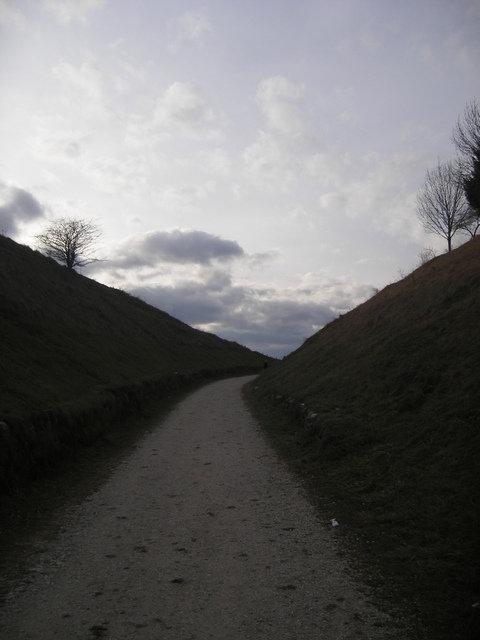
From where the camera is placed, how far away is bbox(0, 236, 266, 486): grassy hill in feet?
31.2

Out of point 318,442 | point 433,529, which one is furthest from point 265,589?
point 318,442

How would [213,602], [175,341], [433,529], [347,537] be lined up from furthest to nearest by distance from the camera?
[175,341]
[347,537]
[433,529]
[213,602]

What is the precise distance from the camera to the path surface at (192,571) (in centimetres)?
390

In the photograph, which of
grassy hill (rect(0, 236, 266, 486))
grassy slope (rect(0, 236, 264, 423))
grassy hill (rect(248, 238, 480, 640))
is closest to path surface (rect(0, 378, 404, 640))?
grassy hill (rect(248, 238, 480, 640))

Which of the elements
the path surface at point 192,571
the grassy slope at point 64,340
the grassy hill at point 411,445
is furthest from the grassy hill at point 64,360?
the grassy hill at point 411,445

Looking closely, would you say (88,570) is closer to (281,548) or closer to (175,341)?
(281,548)

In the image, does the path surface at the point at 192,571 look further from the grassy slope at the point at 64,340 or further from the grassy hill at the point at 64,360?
the grassy slope at the point at 64,340

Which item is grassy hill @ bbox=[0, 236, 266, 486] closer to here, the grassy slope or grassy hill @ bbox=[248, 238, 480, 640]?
the grassy slope

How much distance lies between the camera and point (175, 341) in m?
55.3

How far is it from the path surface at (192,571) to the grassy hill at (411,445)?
62 cm

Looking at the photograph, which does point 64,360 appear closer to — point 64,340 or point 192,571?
point 64,340

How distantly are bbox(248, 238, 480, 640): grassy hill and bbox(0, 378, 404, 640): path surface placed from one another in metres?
0.62

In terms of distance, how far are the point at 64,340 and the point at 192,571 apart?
21307mm

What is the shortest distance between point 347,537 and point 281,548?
101 cm
